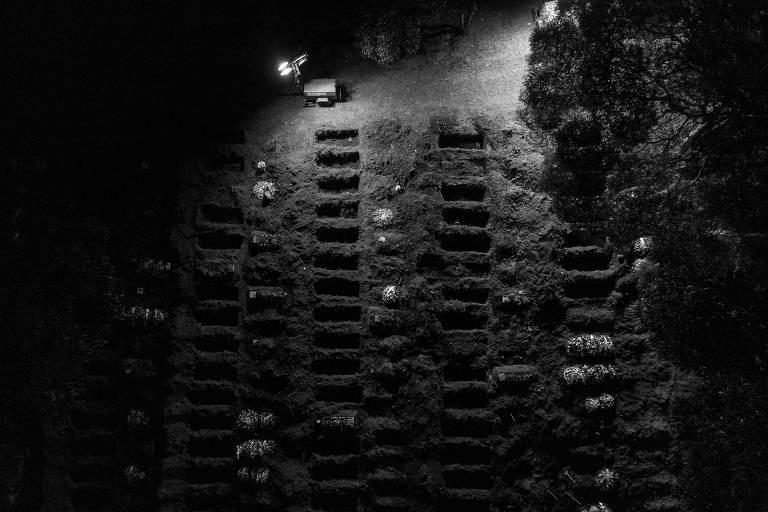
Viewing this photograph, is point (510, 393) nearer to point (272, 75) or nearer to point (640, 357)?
point (640, 357)

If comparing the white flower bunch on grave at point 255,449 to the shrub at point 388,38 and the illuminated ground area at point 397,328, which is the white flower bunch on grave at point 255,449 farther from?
the shrub at point 388,38

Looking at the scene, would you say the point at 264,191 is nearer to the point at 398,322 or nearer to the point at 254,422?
the point at 398,322

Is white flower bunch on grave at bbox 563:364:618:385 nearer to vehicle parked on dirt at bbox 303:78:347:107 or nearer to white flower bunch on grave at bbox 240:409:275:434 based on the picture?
white flower bunch on grave at bbox 240:409:275:434

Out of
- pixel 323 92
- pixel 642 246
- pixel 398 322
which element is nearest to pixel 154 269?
pixel 398 322

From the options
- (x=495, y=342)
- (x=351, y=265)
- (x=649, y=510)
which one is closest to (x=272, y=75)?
(x=351, y=265)

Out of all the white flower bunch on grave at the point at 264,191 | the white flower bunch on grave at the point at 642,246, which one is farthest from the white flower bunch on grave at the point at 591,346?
the white flower bunch on grave at the point at 264,191
